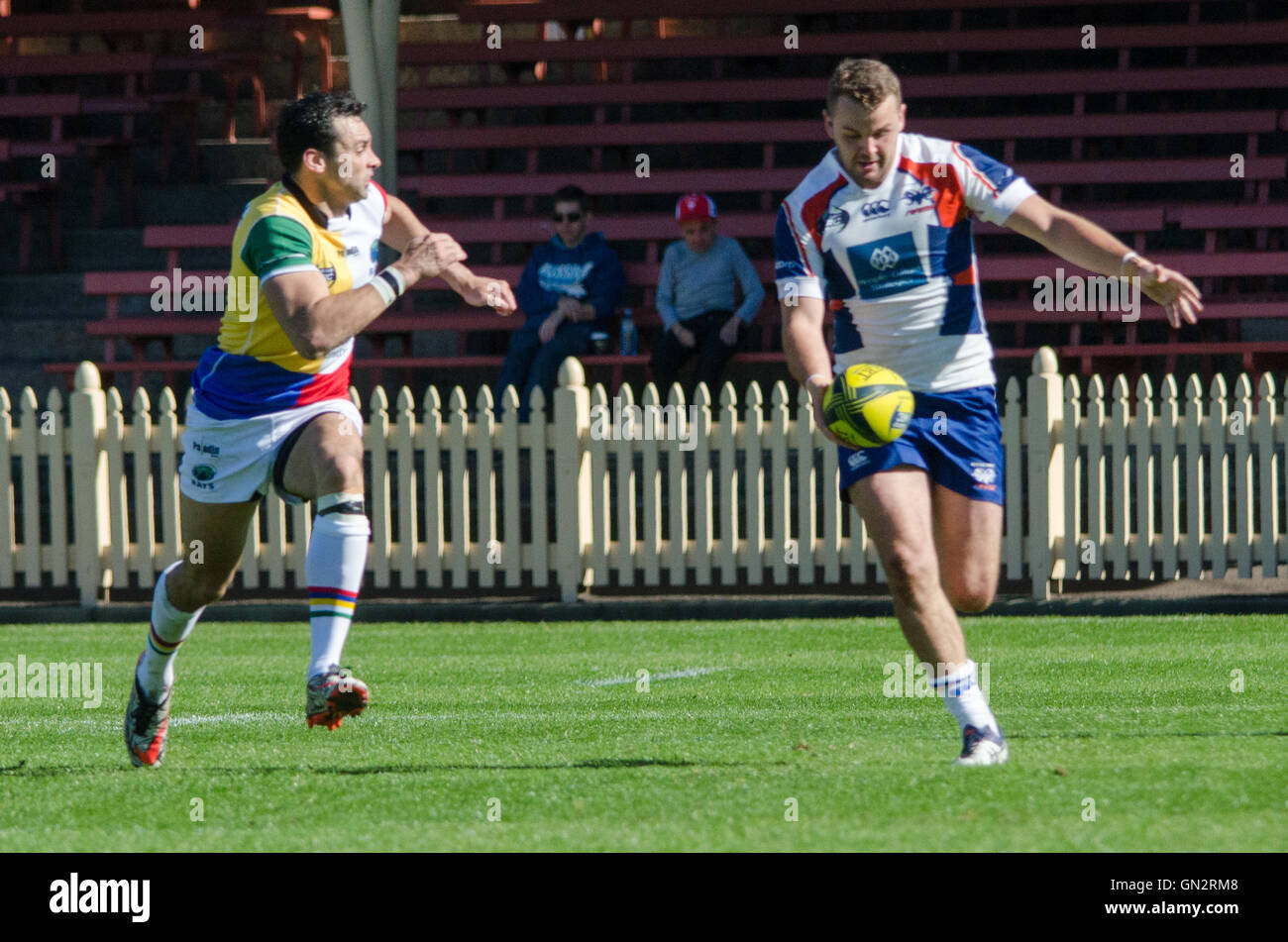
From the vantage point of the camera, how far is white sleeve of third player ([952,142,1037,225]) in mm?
5297

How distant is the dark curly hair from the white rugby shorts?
2.54ft

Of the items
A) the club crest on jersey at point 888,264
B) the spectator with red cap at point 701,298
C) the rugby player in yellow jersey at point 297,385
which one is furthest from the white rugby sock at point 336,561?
the spectator with red cap at point 701,298

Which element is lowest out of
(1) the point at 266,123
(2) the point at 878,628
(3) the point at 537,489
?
(2) the point at 878,628

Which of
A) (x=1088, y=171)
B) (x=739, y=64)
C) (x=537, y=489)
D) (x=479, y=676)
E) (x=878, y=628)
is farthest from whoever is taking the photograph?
(x=739, y=64)

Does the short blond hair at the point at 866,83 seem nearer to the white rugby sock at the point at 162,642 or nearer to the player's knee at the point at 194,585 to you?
the player's knee at the point at 194,585

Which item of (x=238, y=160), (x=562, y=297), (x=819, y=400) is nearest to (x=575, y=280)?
(x=562, y=297)

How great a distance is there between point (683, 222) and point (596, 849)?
30.0 feet

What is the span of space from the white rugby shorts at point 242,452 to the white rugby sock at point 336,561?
23cm

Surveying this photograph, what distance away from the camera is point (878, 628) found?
10.0m

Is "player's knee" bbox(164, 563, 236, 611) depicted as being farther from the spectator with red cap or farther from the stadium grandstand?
the stadium grandstand

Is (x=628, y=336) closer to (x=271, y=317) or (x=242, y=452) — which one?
(x=271, y=317)

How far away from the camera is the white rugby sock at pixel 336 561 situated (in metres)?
5.27
